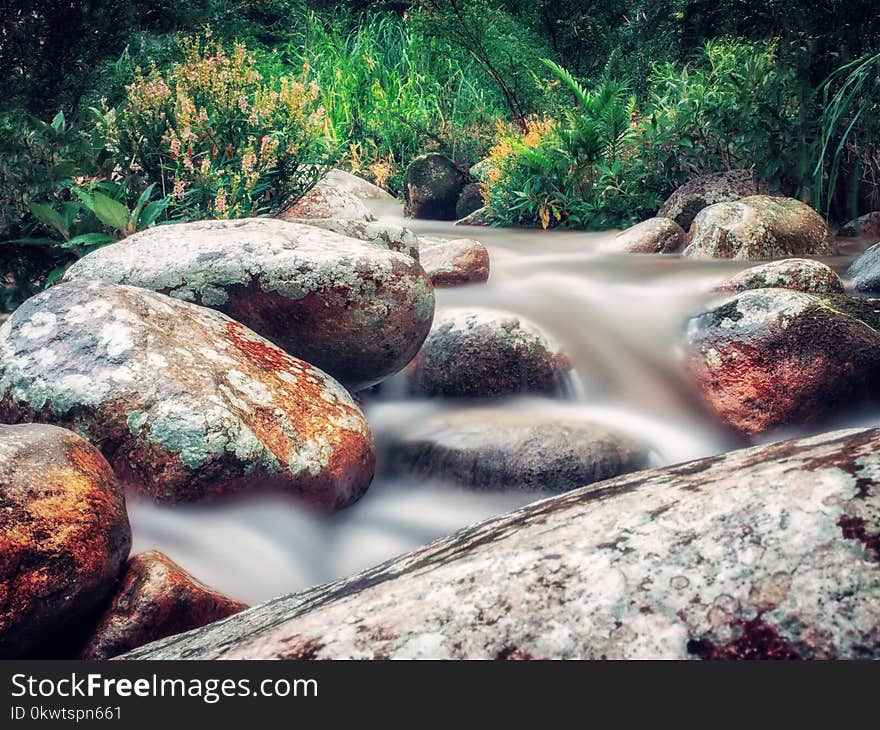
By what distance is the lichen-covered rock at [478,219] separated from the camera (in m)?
10.2

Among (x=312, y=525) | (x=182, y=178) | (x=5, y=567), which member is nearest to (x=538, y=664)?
(x=5, y=567)

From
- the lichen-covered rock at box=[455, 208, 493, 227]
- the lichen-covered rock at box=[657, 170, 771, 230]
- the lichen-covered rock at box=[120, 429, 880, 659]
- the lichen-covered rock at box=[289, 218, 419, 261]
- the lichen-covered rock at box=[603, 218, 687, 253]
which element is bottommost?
the lichen-covered rock at box=[455, 208, 493, 227]

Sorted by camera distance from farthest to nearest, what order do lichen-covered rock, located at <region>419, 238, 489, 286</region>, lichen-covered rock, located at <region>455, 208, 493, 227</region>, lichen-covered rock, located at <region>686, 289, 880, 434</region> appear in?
lichen-covered rock, located at <region>455, 208, 493, 227</region>
lichen-covered rock, located at <region>419, 238, 489, 286</region>
lichen-covered rock, located at <region>686, 289, 880, 434</region>

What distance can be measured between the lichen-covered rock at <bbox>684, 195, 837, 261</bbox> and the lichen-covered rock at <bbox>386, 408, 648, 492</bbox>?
3195mm

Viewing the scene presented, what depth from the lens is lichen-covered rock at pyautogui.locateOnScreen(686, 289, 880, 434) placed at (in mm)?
3848

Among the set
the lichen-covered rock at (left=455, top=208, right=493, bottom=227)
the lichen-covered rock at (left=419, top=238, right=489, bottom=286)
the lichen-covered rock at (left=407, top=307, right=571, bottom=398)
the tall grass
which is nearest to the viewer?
the lichen-covered rock at (left=407, top=307, right=571, bottom=398)

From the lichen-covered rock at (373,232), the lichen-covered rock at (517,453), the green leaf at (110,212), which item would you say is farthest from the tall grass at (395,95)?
the lichen-covered rock at (517,453)

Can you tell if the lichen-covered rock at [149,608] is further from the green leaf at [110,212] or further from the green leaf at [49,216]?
the green leaf at [49,216]

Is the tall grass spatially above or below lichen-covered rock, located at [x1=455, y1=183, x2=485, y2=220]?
above

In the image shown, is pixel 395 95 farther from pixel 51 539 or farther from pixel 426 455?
pixel 51 539

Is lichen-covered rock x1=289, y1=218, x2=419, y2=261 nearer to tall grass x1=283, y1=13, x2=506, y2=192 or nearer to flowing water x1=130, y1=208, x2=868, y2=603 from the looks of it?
flowing water x1=130, y1=208, x2=868, y2=603

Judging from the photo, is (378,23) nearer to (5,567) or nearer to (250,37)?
(250,37)

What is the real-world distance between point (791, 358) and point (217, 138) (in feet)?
14.0

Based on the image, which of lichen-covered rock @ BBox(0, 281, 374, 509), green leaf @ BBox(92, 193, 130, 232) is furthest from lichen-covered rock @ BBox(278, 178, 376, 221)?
lichen-covered rock @ BBox(0, 281, 374, 509)
